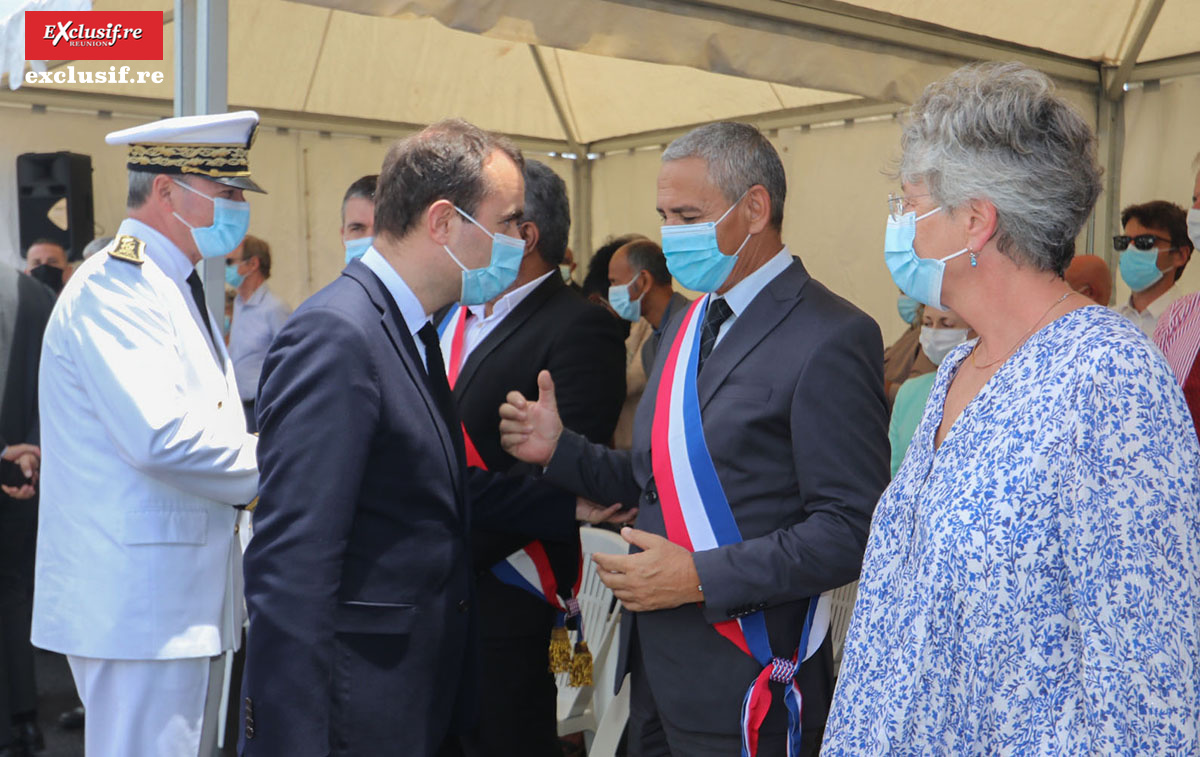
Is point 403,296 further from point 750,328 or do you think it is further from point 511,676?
point 511,676

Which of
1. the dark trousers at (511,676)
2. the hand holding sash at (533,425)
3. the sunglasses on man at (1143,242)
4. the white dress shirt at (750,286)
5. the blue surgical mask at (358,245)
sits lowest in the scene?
the dark trousers at (511,676)

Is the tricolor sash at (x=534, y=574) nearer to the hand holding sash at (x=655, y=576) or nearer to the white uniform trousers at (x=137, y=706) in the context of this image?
the hand holding sash at (x=655, y=576)

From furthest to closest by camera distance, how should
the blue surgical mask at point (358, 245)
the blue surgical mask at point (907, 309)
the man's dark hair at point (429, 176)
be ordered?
the blue surgical mask at point (907, 309) < the blue surgical mask at point (358, 245) < the man's dark hair at point (429, 176)

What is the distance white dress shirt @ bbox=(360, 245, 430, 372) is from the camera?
2004mm

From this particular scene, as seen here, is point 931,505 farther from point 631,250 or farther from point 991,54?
point 631,250

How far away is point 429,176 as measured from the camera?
6.86 ft

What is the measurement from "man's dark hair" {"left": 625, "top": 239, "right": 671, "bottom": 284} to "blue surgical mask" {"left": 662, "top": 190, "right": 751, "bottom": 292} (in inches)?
125

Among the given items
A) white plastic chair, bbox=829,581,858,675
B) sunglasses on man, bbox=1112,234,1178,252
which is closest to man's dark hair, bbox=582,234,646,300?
sunglasses on man, bbox=1112,234,1178,252

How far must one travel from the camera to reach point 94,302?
2541 mm

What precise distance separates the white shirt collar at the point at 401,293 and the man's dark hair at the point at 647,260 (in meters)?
3.50

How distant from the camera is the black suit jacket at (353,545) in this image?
166 cm

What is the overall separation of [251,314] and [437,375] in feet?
15.4

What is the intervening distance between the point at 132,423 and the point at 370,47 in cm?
441

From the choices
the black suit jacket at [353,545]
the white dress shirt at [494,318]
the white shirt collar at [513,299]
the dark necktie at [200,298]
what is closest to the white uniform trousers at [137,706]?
the dark necktie at [200,298]
